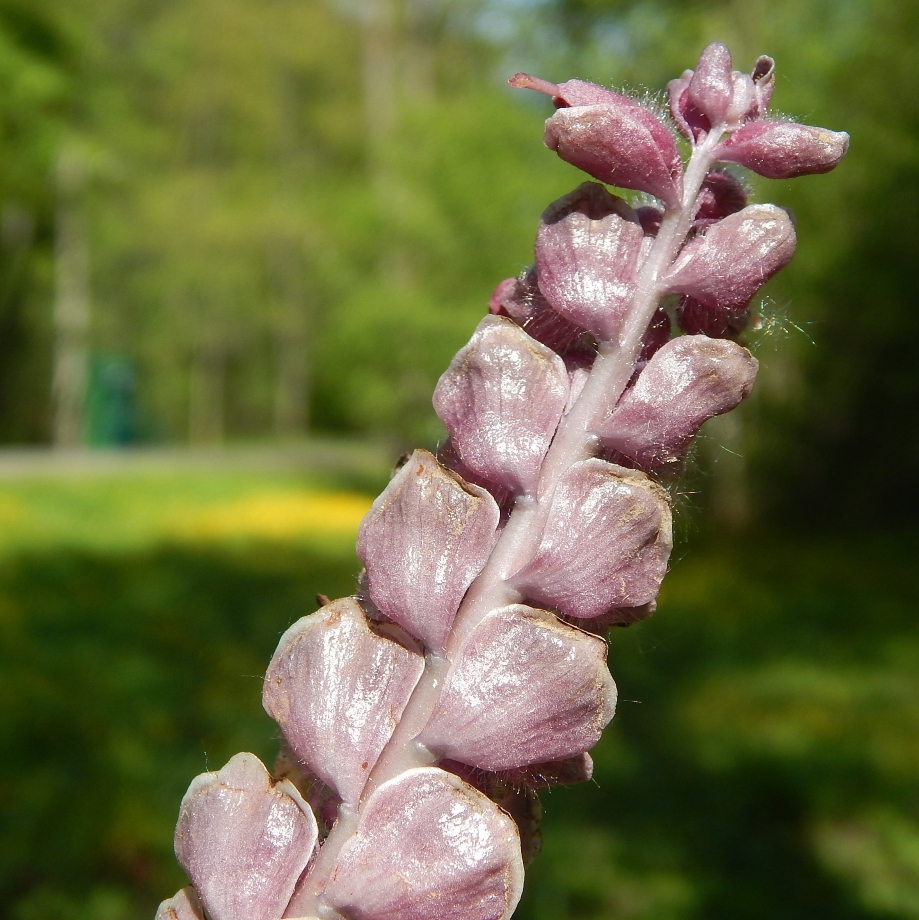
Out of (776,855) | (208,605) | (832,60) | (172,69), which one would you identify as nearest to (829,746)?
(776,855)

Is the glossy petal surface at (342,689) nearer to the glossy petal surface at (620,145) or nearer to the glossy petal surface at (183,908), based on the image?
the glossy petal surface at (183,908)

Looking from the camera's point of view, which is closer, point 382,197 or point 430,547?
point 430,547

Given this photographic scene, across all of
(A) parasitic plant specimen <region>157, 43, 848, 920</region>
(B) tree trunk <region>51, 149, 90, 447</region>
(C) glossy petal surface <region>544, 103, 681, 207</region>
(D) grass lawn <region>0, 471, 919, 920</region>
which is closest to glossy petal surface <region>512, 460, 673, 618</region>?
(A) parasitic plant specimen <region>157, 43, 848, 920</region>

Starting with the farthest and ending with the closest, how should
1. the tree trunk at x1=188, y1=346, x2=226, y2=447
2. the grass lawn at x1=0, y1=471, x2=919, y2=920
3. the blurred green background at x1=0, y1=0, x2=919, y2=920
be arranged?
the tree trunk at x1=188, y1=346, x2=226, y2=447, the blurred green background at x1=0, y1=0, x2=919, y2=920, the grass lawn at x1=0, y1=471, x2=919, y2=920

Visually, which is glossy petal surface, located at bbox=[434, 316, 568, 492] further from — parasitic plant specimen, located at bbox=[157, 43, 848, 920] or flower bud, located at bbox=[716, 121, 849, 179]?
flower bud, located at bbox=[716, 121, 849, 179]

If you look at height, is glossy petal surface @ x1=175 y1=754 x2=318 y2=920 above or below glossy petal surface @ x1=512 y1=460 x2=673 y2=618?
below

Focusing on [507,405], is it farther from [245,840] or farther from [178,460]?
[178,460]

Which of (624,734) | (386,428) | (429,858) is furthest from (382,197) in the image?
(429,858)
